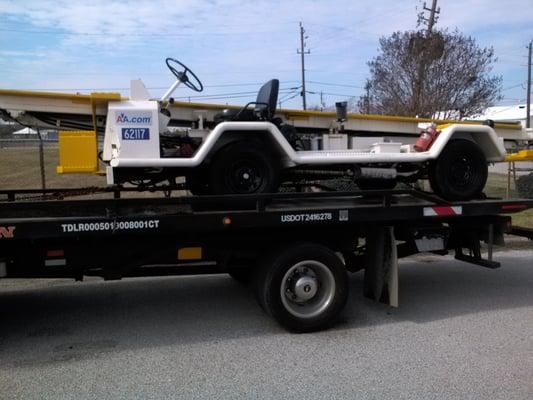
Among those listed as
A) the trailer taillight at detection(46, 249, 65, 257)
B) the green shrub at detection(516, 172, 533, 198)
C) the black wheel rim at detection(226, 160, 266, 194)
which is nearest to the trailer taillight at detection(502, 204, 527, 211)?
the black wheel rim at detection(226, 160, 266, 194)

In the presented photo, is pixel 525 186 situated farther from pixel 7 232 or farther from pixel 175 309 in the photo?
pixel 7 232

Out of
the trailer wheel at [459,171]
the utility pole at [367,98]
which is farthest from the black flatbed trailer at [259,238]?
the utility pole at [367,98]

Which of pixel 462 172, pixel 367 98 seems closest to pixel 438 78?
pixel 367 98

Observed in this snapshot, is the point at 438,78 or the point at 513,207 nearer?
the point at 513,207

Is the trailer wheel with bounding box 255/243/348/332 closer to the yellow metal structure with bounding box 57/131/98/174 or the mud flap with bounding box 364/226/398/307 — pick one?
the mud flap with bounding box 364/226/398/307

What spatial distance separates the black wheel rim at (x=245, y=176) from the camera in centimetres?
503

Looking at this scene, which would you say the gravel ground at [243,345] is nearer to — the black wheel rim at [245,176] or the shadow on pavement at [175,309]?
the shadow on pavement at [175,309]

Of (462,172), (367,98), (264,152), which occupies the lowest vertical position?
(462,172)

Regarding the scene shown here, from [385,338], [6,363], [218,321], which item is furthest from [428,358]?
[6,363]

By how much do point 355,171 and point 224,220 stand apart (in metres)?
1.61

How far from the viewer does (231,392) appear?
3.71 metres

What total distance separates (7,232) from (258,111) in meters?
2.49

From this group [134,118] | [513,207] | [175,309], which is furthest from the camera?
[513,207]

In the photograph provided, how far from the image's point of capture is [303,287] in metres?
4.87
